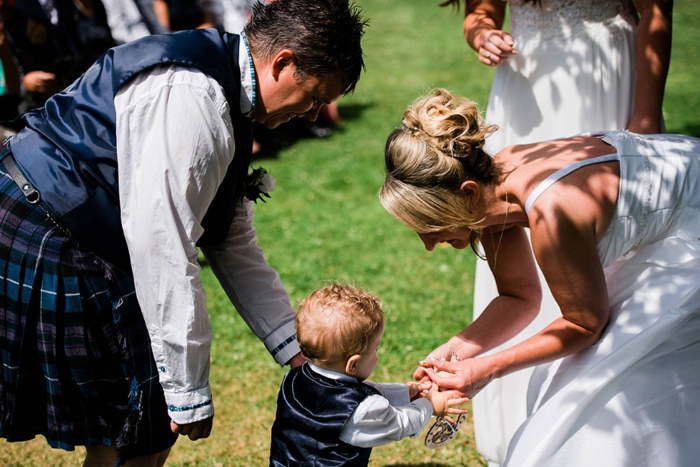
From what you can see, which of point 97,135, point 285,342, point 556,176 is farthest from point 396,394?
point 97,135

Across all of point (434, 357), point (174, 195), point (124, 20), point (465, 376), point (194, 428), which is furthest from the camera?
point (124, 20)

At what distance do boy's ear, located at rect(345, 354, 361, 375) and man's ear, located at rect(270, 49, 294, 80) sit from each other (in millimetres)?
1030

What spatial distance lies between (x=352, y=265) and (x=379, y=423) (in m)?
3.35

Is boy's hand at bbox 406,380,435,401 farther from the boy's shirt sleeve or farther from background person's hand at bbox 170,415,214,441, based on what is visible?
background person's hand at bbox 170,415,214,441

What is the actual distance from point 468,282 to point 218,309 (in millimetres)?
2058

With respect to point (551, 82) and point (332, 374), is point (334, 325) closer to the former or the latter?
point (332, 374)

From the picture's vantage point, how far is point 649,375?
221 cm

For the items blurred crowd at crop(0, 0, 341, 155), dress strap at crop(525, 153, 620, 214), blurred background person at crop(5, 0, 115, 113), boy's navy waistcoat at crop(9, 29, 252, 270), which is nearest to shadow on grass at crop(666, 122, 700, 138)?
blurred crowd at crop(0, 0, 341, 155)

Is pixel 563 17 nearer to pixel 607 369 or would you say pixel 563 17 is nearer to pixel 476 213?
pixel 476 213

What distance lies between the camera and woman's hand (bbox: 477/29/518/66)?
3.08 metres

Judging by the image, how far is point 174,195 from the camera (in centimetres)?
188

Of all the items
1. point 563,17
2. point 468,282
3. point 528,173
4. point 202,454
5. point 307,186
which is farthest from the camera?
point 307,186

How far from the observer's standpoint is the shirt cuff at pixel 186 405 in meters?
2.06

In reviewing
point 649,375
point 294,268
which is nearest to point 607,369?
point 649,375
